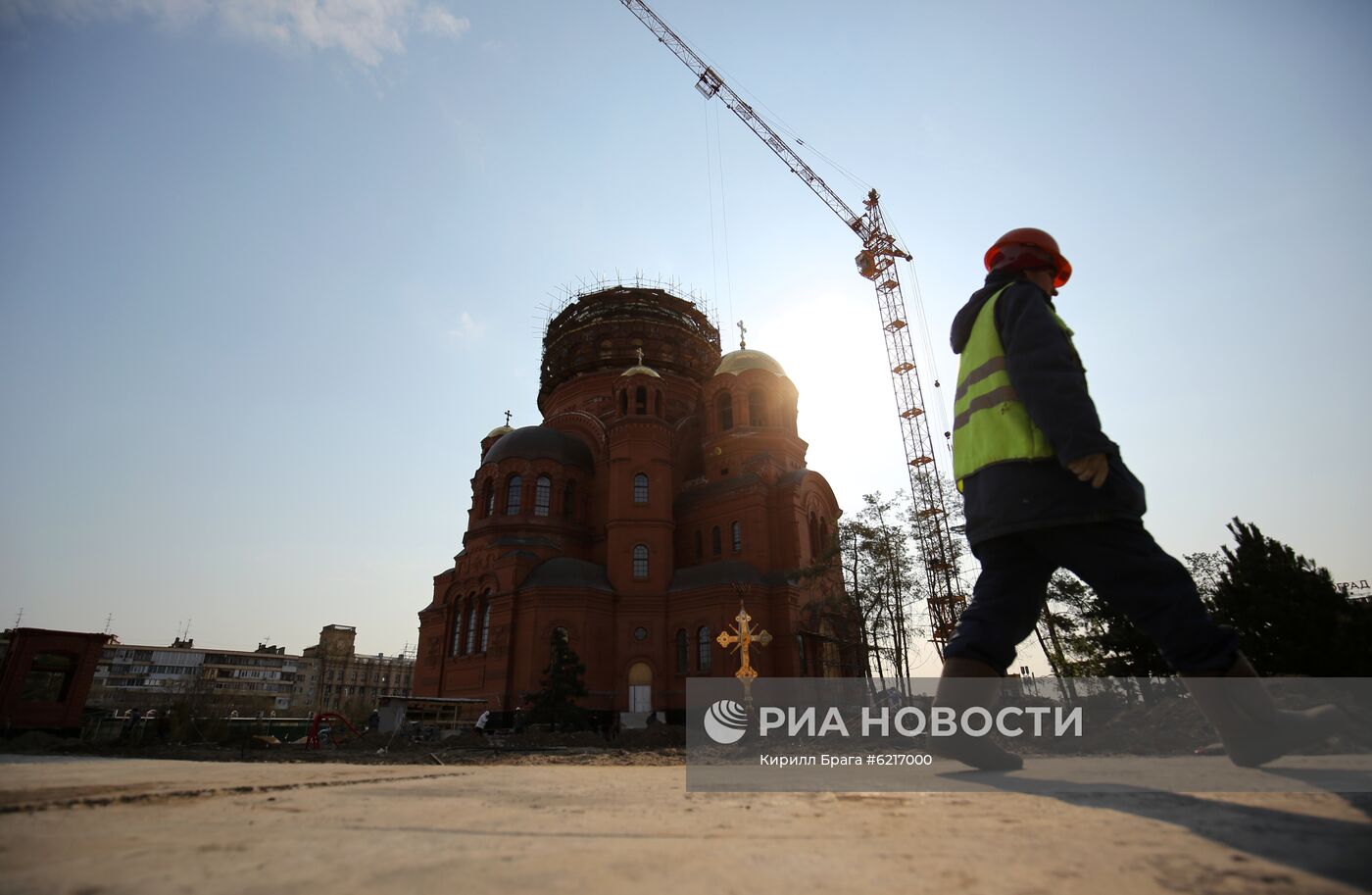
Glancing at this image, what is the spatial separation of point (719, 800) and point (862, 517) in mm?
22488

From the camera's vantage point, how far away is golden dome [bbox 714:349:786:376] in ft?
99.7

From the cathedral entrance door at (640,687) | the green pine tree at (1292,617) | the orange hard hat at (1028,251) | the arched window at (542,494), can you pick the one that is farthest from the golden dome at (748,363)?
the orange hard hat at (1028,251)

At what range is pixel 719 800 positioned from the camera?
193 cm

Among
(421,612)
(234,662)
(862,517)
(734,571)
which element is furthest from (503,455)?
(234,662)

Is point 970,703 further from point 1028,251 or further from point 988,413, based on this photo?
point 1028,251

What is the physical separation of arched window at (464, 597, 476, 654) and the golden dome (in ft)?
48.1

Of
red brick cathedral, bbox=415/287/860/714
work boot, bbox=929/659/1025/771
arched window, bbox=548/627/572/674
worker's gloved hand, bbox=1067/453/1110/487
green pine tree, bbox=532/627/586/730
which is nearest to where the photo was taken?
worker's gloved hand, bbox=1067/453/1110/487

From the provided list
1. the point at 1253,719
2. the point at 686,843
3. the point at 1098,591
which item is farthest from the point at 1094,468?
the point at 686,843

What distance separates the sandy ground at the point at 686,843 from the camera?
101cm

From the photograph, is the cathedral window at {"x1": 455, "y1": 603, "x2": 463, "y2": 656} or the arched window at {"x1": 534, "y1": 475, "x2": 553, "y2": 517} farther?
the arched window at {"x1": 534, "y1": 475, "x2": 553, "y2": 517}

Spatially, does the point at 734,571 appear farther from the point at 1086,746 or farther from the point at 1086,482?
the point at 1086,482

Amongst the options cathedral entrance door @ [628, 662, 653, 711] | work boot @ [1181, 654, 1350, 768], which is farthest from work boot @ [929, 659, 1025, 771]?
cathedral entrance door @ [628, 662, 653, 711]
